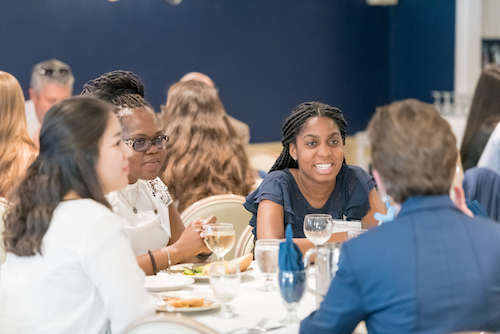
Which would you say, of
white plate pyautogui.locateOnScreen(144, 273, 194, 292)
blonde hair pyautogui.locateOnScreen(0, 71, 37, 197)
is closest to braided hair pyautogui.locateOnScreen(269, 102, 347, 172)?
white plate pyautogui.locateOnScreen(144, 273, 194, 292)

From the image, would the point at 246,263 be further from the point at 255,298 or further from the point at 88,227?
the point at 88,227

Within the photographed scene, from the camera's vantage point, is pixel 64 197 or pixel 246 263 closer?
pixel 64 197

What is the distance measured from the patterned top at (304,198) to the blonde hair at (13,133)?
138 centimetres

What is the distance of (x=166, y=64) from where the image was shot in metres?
6.46

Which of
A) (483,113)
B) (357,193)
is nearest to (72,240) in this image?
(357,193)

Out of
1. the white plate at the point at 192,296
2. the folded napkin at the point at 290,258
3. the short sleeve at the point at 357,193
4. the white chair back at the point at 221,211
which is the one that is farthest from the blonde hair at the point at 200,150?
the folded napkin at the point at 290,258

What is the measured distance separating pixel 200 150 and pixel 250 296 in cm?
193

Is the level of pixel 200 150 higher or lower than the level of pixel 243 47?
lower

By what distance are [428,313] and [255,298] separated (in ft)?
2.15

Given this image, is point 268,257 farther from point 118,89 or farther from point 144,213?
point 118,89

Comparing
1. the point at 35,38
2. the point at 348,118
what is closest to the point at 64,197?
the point at 35,38

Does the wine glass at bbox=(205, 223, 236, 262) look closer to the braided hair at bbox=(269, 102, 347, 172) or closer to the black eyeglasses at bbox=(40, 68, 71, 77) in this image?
the braided hair at bbox=(269, 102, 347, 172)

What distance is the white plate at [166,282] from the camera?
1829 mm

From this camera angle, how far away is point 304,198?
8.41 ft
